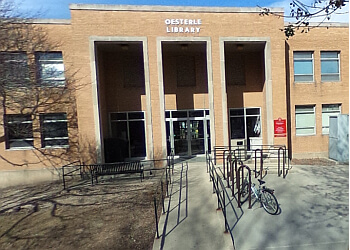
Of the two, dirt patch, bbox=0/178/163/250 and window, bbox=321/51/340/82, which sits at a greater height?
window, bbox=321/51/340/82

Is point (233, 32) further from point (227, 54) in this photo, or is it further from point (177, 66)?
point (177, 66)

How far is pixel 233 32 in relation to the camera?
1020 cm

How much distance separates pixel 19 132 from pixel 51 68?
3.54 m

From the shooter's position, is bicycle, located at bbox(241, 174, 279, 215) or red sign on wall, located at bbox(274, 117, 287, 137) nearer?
bicycle, located at bbox(241, 174, 279, 215)

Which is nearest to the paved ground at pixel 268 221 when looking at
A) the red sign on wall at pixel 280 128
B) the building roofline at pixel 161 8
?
the red sign on wall at pixel 280 128

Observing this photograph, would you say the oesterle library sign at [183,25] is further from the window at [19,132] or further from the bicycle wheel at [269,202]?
the window at [19,132]

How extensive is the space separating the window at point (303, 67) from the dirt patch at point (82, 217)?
33.2ft

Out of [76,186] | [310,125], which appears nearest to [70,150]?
[76,186]

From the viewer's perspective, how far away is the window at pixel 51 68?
33.7 feet

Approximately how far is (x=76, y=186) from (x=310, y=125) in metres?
12.8

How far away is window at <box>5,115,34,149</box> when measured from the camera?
10.2 metres

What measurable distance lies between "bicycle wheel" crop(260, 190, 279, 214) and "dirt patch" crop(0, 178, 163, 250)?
2736 millimetres

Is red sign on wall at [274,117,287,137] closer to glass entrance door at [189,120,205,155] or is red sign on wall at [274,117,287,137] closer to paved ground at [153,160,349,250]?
paved ground at [153,160,349,250]

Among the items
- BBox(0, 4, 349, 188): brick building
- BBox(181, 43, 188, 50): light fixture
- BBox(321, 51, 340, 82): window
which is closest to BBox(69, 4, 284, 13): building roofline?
BBox(0, 4, 349, 188): brick building
